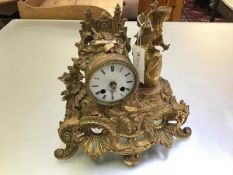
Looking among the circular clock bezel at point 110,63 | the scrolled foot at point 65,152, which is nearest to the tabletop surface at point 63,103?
the scrolled foot at point 65,152

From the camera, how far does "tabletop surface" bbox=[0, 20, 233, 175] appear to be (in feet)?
2.14

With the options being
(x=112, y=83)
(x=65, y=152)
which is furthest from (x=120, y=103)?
(x=65, y=152)

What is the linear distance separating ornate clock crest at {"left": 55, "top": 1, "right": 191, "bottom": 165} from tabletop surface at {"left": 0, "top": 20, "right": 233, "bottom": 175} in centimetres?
4

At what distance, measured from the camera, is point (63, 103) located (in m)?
0.82

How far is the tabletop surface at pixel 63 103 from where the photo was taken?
651 mm

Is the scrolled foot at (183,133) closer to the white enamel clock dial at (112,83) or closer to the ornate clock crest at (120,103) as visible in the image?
the ornate clock crest at (120,103)

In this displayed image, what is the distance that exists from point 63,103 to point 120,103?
0.27 m

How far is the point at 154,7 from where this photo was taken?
1.95ft

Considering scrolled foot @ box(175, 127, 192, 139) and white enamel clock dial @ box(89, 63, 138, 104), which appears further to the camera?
scrolled foot @ box(175, 127, 192, 139)

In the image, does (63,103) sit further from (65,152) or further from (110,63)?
(110,63)

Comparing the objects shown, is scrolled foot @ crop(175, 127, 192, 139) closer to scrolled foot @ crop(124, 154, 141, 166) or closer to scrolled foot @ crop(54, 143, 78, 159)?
scrolled foot @ crop(124, 154, 141, 166)

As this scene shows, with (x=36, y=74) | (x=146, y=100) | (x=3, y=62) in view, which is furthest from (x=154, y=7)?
(x=3, y=62)

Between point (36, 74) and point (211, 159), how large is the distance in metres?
0.58

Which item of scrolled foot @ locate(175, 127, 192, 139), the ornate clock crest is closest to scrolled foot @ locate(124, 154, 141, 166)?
the ornate clock crest
